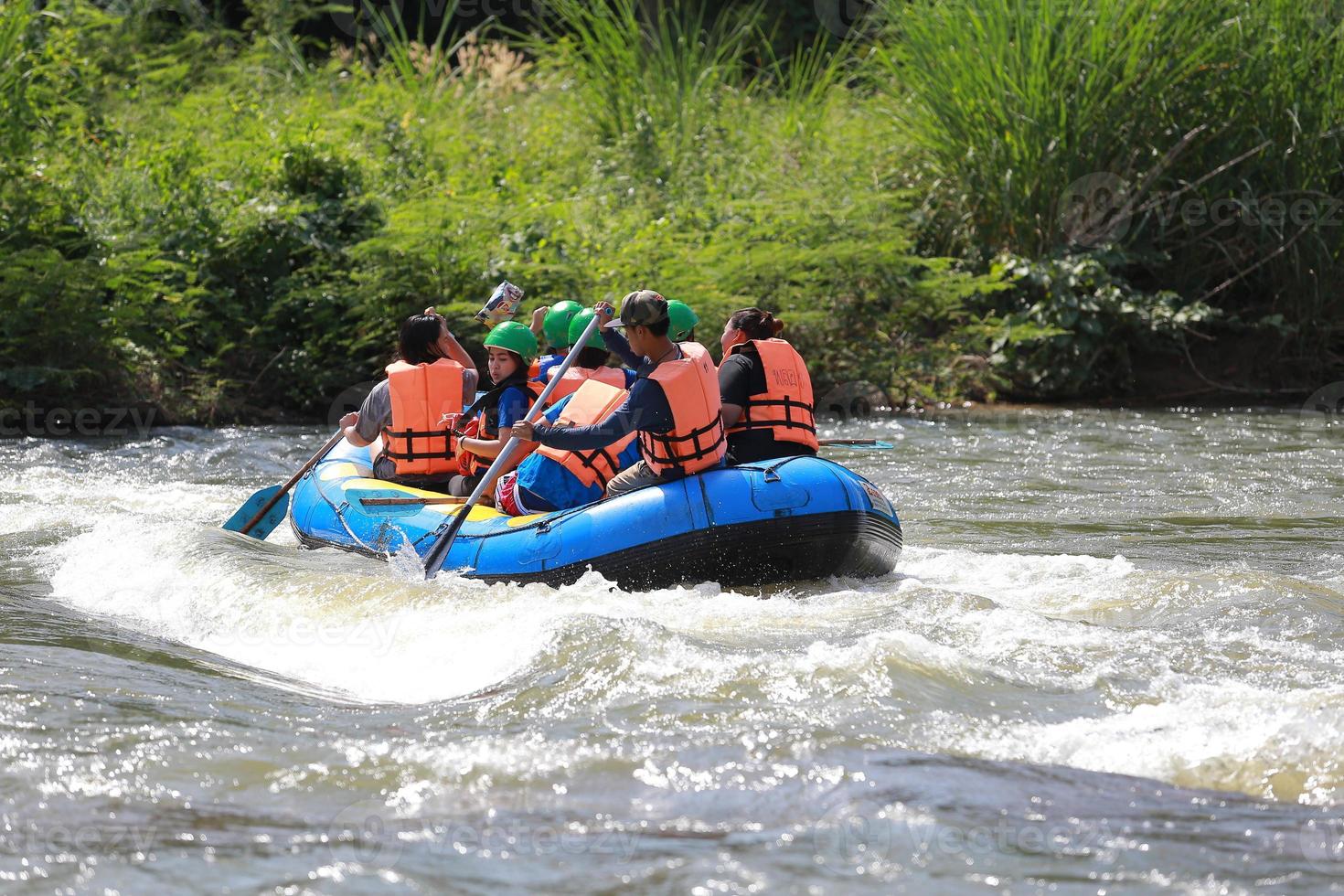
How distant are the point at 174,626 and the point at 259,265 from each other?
7.38m

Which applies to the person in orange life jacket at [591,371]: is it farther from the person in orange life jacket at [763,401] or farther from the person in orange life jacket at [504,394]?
the person in orange life jacket at [763,401]

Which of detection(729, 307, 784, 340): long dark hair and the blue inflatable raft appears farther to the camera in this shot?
detection(729, 307, 784, 340): long dark hair

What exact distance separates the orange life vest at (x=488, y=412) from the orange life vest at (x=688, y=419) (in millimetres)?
944

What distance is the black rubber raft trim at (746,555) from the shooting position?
5555 millimetres

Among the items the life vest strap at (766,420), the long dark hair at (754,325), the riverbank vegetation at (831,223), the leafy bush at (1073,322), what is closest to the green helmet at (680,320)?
the long dark hair at (754,325)

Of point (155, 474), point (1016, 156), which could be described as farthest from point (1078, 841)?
point (1016, 156)

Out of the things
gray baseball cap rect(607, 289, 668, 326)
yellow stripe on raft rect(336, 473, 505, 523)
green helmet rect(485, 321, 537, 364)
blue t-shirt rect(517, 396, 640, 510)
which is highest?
gray baseball cap rect(607, 289, 668, 326)

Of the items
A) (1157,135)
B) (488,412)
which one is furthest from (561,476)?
(1157,135)

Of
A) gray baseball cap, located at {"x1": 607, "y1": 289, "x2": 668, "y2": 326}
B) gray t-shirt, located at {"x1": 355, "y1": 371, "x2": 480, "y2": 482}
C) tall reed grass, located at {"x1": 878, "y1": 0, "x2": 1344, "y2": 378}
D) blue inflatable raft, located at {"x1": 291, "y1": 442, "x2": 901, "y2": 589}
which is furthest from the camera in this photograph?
tall reed grass, located at {"x1": 878, "y1": 0, "x2": 1344, "y2": 378}

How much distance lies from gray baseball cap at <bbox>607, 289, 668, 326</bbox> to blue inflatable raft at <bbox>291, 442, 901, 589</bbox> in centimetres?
67

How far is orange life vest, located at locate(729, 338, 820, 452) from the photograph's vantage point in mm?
6023

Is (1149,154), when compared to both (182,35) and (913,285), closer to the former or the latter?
(913,285)

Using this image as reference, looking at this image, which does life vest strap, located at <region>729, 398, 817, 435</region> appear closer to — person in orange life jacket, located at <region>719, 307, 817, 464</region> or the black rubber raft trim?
person in orange life jacket, located at <region>719, 307, 817, 464</region>

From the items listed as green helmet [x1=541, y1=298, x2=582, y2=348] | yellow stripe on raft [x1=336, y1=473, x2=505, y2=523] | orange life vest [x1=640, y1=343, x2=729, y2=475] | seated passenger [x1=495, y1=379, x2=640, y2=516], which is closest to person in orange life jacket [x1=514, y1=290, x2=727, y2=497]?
orange life vest [x1=640, y1=343, x2=729, y2=475]
